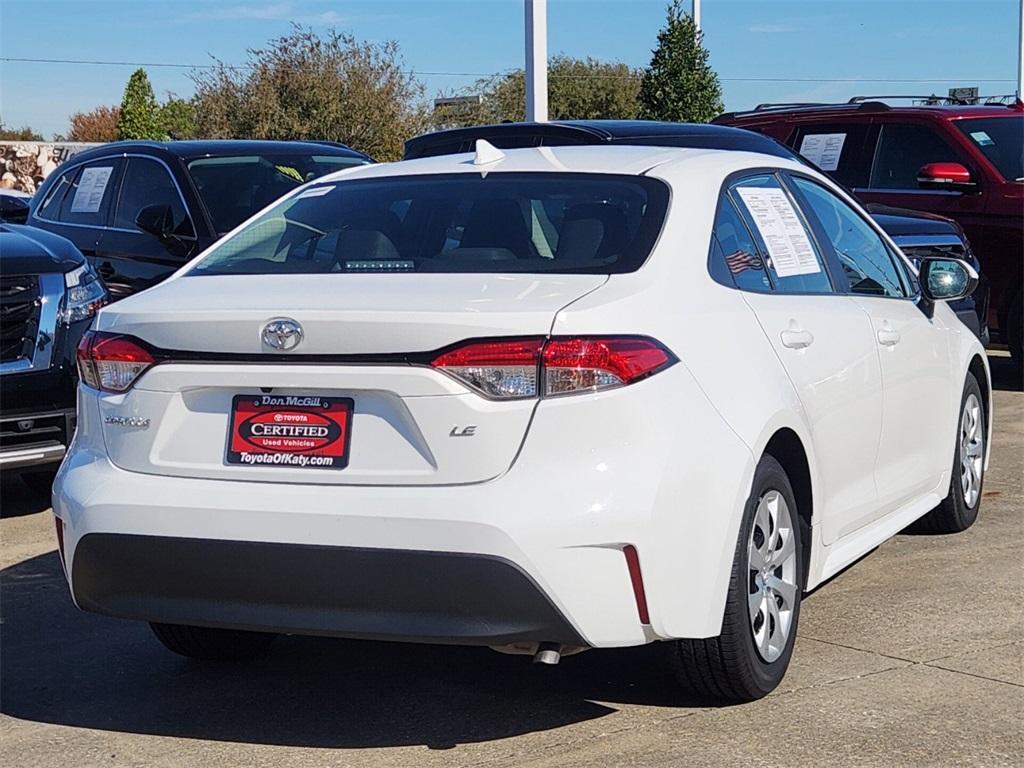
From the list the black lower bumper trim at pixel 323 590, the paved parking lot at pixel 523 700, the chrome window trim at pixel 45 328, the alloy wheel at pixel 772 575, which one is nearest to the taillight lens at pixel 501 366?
the black lower bumper trim at pixel 323 590

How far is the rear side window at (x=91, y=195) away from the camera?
10.1 metres

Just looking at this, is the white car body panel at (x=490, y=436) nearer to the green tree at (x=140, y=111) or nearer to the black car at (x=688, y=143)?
the black car at (x=688, y=143)

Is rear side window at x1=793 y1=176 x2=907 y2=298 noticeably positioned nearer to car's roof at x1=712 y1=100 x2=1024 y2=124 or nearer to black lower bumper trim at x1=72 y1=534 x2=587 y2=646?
black lower bumper trim at x1=72 y1=534 x2=587 y2=646

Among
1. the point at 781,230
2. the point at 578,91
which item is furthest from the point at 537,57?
the point at 578,91

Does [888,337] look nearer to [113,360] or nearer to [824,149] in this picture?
[113,360]

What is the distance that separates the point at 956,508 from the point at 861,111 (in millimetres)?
5858

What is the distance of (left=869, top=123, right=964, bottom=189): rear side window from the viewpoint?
→ 10.9 meters

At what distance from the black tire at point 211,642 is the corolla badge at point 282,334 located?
4.10 ft

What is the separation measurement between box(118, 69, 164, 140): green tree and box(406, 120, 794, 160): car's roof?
4092 centimetres

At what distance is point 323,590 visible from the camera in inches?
147

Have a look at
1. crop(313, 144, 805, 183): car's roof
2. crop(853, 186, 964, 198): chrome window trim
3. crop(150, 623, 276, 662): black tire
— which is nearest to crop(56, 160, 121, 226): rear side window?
crop(853, 186, 964, 198): chrome window trim

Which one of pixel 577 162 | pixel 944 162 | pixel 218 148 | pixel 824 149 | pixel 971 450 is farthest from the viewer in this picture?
pixel 824 149

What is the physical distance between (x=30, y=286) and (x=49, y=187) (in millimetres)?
3619

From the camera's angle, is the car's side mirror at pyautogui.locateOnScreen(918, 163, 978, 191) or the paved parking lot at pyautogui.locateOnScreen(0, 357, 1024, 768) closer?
the paved parking lot at pyautogui.locateOnScreen(0, 357, 1024, 768)
